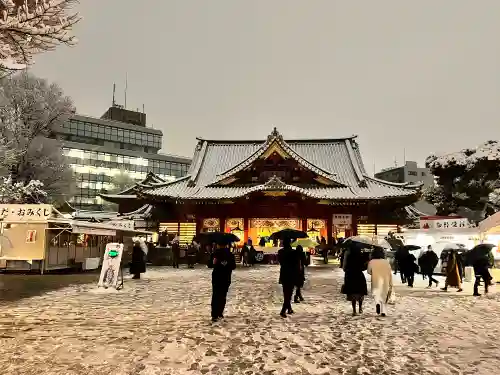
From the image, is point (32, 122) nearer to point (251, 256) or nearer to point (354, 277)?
point (251, 256)

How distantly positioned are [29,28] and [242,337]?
6397mm

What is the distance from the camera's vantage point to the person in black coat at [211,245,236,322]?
8.81 metres

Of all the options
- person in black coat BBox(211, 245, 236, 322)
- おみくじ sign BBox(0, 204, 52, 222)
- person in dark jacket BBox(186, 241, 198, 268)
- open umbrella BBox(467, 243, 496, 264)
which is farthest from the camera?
person in dark jacket BBox(186, 241, 198, 268)

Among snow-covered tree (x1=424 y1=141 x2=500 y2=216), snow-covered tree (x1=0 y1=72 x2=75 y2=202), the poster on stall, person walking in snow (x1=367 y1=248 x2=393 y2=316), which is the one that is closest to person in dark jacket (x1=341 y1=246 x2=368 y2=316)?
person walking in snow (x1=367 y1=248 x2=393 y2=316)

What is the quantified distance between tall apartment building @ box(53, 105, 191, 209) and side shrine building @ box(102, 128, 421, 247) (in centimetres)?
4528

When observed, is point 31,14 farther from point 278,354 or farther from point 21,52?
point 278,354

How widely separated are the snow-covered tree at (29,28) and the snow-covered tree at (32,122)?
2258 cm

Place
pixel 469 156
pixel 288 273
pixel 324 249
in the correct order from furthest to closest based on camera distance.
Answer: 1. pixel 469 156
2. pixel 324 249
3. pixel 288 273

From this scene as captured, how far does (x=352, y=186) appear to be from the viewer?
32.5 m

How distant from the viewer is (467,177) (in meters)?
32.1

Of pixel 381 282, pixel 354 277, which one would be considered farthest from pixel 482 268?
pixel 354 277

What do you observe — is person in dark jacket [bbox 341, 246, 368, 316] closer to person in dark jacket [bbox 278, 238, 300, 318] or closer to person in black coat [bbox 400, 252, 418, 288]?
person in dark jacket [bbox 278, 238, 300, 318]

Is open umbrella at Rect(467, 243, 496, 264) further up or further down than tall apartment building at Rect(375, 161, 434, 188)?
further down

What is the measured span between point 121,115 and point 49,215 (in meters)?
74.6
